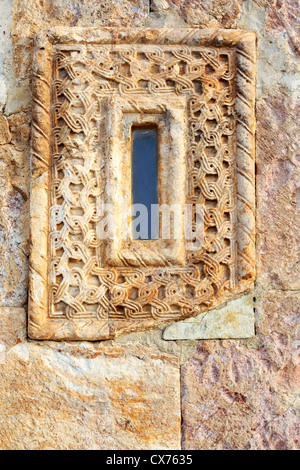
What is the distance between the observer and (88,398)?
7.73 feet

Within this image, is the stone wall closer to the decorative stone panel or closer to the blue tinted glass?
the decorative stone panel

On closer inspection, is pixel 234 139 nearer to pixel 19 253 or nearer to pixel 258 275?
pixel 258 275

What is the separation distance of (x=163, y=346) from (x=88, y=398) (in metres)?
0.44

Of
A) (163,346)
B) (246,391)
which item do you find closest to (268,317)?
(246,391)

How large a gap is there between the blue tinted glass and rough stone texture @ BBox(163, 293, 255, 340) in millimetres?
462

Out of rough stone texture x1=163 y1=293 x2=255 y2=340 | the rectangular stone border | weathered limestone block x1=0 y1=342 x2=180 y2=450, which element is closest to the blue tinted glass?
the rectangular stone border

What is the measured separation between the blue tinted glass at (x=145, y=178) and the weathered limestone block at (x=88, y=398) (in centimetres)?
59

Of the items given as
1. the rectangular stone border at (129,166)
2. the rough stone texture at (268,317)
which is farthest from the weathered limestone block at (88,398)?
the rectangular stone border at (129,166)

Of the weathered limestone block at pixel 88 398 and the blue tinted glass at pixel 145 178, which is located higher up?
the blue tinted glass at pixel 145 178

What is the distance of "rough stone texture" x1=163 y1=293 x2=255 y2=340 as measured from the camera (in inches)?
94.3

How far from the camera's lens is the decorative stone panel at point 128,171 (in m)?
2.38

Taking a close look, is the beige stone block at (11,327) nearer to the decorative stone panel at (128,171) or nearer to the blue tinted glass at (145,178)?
the decorative stone panel at (128,171)

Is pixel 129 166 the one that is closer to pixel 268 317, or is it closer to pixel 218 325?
pixel 218 325
